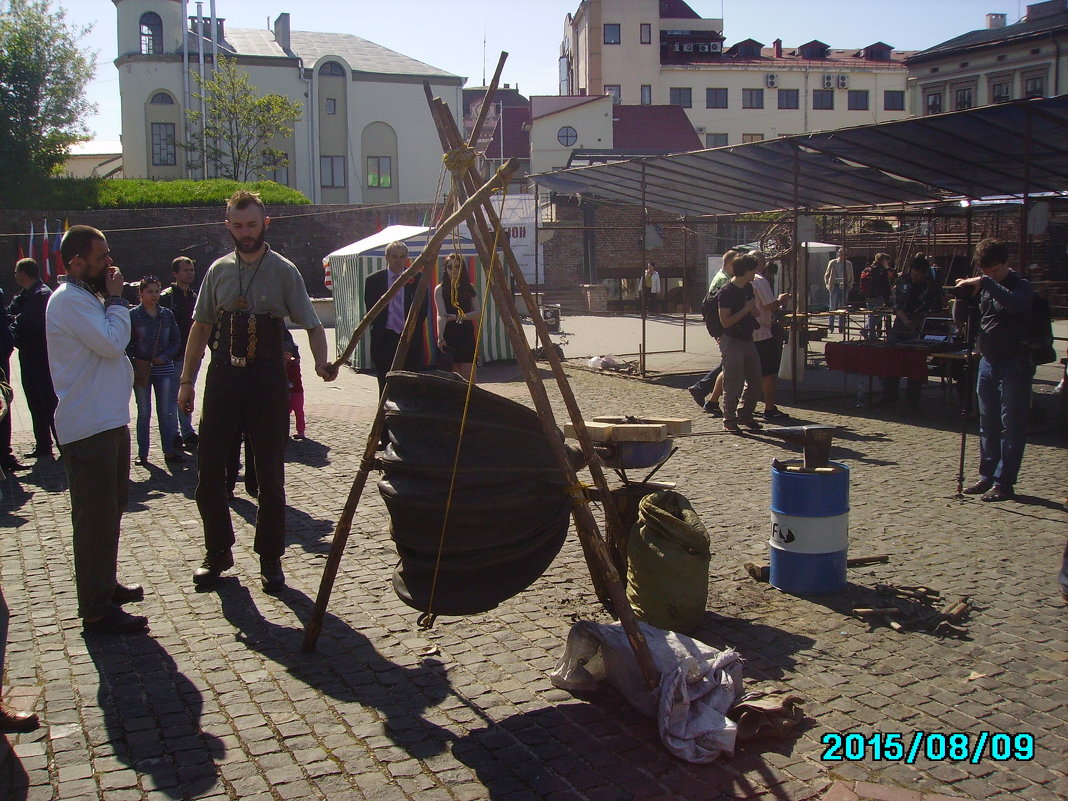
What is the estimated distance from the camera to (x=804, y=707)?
159 inches

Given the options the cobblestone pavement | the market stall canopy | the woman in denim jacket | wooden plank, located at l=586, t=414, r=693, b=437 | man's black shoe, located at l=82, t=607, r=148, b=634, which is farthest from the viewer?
the market stall canopy

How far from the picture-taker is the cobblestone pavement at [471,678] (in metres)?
3.52

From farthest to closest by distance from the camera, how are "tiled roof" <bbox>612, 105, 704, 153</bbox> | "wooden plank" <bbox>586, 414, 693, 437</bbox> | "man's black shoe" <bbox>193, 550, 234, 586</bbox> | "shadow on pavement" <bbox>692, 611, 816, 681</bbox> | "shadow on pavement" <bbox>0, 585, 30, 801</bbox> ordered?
"tiled roof" <bbox>612, 105, 704, 153</bbox> < "man's black shoe" <bbox>193, 550, 234, 586</bbox> < "wooden plank" <bbox>586, 414, 693, 437</bbox> < "shadow on pavement" <bbox>692, 611, 816, 681</bbox> < "shadow on pavement" <bbox>0, 585, 30, 801</bbox>

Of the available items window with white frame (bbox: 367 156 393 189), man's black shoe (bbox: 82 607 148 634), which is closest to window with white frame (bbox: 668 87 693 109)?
window with white frame (bbox: 367 156 393 189)

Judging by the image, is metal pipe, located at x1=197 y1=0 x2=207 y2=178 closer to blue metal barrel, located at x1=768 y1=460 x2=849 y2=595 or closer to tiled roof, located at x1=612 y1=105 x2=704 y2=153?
tiled roof, located at x1=612 y1=105 x2=704 y2=153

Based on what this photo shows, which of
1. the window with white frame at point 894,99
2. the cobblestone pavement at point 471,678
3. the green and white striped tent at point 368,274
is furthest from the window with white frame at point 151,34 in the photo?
the cobblestone pavement at point 471,678

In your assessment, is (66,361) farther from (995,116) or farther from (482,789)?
(995,116)

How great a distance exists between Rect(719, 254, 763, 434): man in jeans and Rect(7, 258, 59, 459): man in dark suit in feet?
21.4

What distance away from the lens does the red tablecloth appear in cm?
1141

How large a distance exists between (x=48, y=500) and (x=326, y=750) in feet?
17.2

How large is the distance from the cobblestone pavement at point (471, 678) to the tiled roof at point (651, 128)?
48.8 metres

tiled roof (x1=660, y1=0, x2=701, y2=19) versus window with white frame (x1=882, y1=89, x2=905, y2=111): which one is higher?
tiled roof (x1=660, y1=0, x2=701, y2=19)
